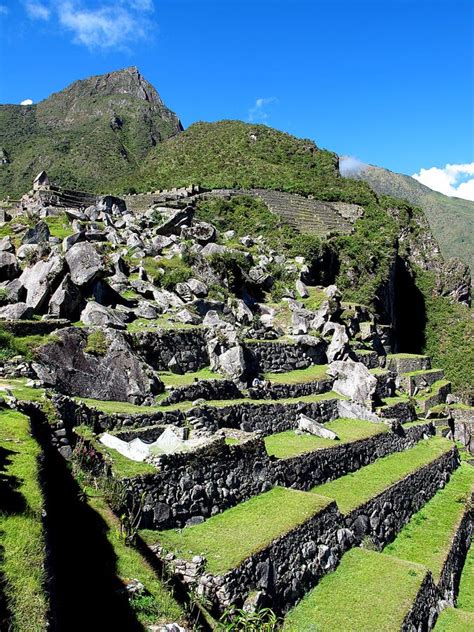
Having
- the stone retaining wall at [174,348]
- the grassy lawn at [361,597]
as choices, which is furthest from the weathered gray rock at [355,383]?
the grassy lawn at [361,597]

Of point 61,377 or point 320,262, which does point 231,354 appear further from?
point 320,262

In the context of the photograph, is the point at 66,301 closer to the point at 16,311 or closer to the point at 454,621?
the point at 16,311

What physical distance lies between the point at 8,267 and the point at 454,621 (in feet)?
40.6

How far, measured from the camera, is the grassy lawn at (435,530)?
33.6 feet

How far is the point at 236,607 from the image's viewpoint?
6328 millimetres

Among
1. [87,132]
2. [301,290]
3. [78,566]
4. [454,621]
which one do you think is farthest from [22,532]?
[87,132]

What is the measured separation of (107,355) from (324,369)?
7604 millimetres

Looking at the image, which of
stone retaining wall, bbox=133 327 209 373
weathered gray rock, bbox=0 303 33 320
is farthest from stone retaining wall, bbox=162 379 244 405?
weathered gray rock, bbox=0 303 33 320

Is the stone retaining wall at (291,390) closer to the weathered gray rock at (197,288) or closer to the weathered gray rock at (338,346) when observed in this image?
the weathered gray rock at (338,346)

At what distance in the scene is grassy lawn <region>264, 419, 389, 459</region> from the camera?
33.2 feet

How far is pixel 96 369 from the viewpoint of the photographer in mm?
9820

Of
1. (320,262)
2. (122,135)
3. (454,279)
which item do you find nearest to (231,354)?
(320,262)

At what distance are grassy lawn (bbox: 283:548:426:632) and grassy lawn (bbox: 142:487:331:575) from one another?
3.58ft

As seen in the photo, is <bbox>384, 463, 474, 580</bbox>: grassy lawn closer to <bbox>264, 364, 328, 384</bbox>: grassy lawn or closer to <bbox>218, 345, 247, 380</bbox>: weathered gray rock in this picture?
<bbox>264, 364, 328, 384</bbox>: grassy lawn
